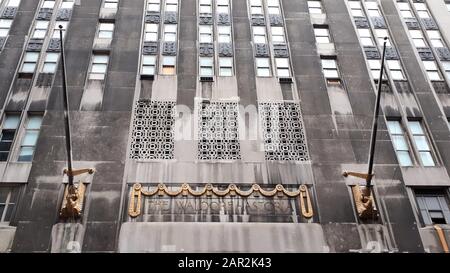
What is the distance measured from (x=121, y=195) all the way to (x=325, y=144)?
8.81m

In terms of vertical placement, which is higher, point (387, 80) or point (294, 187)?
point (387, 80)

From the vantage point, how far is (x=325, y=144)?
21.5m

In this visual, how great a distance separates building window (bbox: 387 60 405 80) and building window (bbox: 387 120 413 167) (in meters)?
3.00

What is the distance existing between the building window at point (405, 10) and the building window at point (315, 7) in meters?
4.79

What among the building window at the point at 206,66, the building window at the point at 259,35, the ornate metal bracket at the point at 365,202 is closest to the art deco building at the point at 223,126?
the ornate metal bracket at the point at 365,202

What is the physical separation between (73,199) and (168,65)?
8720 millimetres

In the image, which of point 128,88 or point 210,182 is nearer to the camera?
point 210,182

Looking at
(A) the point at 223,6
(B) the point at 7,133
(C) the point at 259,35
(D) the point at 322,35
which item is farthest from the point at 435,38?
(B) the point at 7,133

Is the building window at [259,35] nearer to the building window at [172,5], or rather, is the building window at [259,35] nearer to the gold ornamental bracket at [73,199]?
the building window at [172,5]

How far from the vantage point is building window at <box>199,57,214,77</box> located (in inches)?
954

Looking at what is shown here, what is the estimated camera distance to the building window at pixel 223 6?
2775 centimetres
